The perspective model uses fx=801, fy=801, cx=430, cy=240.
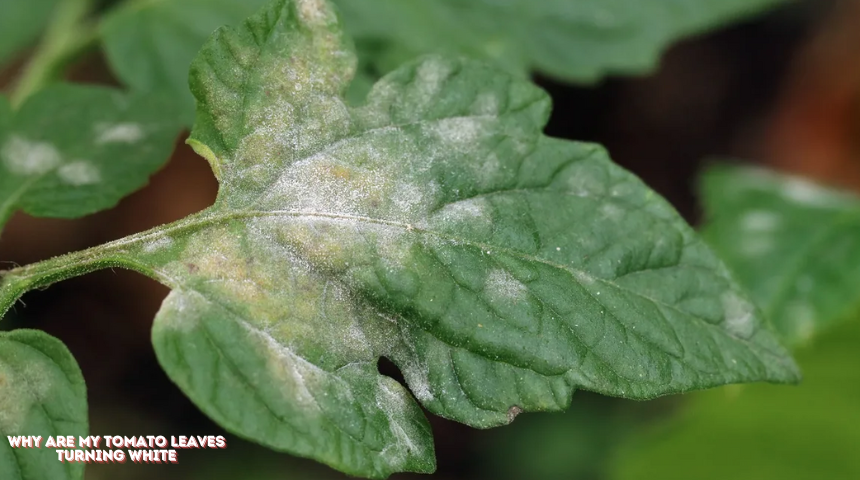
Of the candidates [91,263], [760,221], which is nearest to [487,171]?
[91,263]

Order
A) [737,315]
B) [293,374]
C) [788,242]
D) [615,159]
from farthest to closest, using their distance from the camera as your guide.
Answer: [615,159] < [788,242] < [737,315] < [293,374]

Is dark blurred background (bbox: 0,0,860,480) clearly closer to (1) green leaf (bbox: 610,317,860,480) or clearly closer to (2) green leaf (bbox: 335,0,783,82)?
(1) green leaf (bbox: 610,317,860,480)

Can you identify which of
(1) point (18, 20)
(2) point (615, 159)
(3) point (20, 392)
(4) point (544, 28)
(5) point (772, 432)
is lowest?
(5) point (772, 432)

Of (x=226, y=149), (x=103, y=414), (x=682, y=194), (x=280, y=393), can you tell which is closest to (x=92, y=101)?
(x=226, y=149)

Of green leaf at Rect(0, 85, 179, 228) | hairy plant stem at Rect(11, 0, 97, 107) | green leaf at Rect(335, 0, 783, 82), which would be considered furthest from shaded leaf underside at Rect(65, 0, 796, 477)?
hairy plant stem at Rect(11, 0, 97, 107)

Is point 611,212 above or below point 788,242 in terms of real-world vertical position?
below

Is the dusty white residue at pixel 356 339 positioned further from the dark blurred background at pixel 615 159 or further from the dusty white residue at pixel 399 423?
the dark blurred background at pixel 615 159

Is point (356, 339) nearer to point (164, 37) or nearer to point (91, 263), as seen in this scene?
point (91, 263)

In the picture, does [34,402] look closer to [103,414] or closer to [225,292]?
[225,292]

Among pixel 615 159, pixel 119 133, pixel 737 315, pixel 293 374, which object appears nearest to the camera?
pixel 293 374
